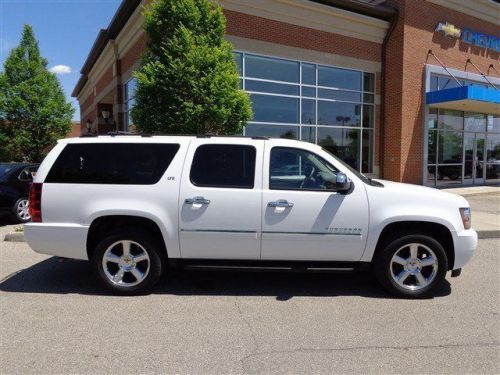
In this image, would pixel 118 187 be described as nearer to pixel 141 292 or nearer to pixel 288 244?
pixel 141 292

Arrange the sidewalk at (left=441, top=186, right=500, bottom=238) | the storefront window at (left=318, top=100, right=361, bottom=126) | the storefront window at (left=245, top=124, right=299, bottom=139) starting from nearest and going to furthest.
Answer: the sidewalk at (left=441, top=186, right=500, bottom=238), the storefront window at (left=245, top=124, right=299, bottom=139), the storefront window at (left=318, top=100, right=361, bottom=126)

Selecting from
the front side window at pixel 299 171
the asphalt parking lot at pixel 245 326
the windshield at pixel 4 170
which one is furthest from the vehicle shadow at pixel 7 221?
the front side window at pixel 299 171

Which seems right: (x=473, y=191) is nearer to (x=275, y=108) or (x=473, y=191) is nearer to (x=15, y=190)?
(x=275, y=108)

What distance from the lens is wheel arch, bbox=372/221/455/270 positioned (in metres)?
4.62

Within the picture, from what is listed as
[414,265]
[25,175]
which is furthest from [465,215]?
[25,175]

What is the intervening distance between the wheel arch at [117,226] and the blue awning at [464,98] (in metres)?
13.8

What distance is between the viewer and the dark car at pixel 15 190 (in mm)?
8750

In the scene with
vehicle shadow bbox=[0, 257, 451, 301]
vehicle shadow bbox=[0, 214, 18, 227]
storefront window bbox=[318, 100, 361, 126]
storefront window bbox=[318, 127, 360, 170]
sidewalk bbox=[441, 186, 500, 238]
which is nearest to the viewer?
vehicle shadow bbox=[0, 257, 451, 301]

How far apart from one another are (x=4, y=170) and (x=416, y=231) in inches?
353

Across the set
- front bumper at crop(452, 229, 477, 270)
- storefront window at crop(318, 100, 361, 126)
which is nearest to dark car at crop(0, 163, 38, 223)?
front bumper at crop(452, 229, 477, 270)

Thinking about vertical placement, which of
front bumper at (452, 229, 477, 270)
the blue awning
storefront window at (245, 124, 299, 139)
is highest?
the blue awning

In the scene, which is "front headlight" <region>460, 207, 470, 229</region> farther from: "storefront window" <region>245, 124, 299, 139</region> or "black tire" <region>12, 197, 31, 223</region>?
"storefront window" <region>245, 124, 299, 139</region>

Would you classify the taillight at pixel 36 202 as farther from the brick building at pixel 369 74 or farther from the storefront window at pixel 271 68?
the storefront window at pixel 271 68

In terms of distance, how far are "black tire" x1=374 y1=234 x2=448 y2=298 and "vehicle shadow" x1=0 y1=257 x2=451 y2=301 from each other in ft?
0.70
